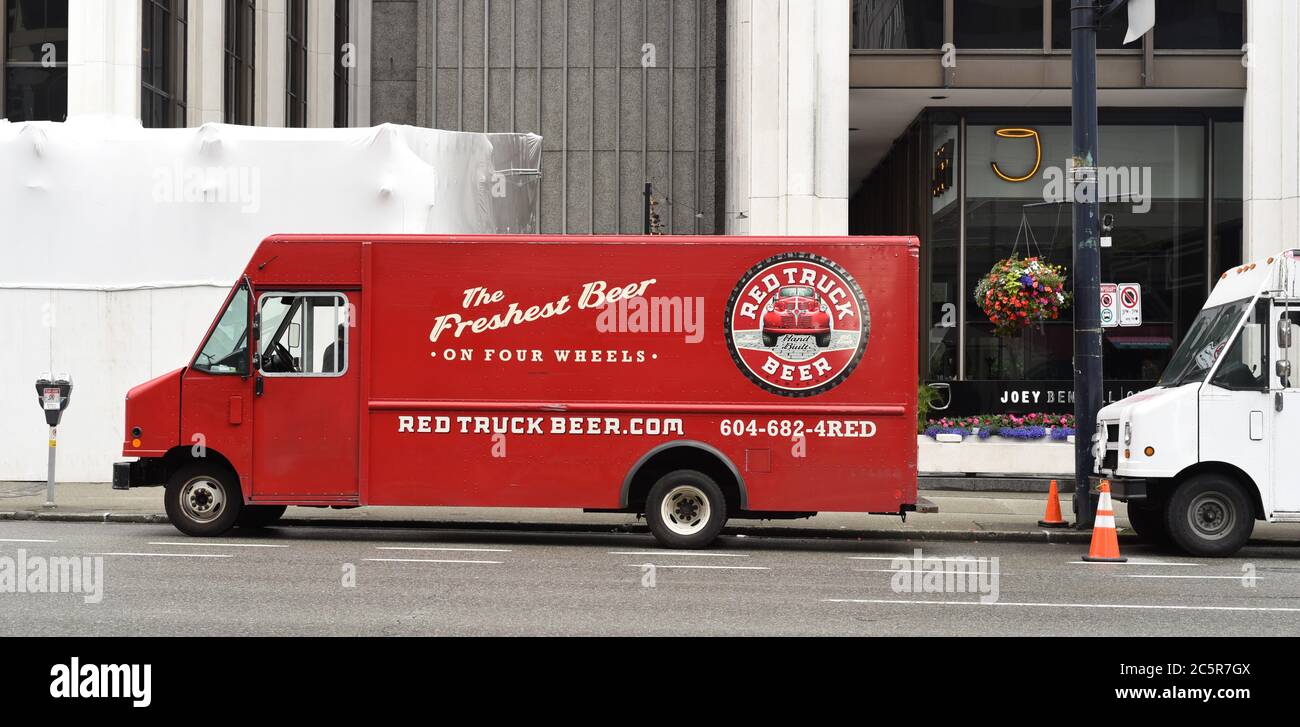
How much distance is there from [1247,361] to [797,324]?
4.38 m

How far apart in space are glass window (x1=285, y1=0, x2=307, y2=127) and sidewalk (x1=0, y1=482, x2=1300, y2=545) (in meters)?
19.4

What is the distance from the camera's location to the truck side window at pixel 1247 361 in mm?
12320

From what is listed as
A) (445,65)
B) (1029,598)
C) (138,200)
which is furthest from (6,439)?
(445,65)

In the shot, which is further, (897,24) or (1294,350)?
(897,24)

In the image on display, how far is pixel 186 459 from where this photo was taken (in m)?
12.8

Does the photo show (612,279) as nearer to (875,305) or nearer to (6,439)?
(875,305)

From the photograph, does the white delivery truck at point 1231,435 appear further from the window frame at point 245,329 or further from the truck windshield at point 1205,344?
the window frame at point 245,329

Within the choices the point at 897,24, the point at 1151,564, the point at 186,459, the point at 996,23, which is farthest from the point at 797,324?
the point at 996,23

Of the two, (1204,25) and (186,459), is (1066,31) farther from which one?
(186,459)

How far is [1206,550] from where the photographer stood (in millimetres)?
12344

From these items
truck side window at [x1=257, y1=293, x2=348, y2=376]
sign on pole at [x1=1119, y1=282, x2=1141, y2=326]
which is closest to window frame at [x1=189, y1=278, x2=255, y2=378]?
truck side window at [x1=257, y1=293, x2=348, y2=376]

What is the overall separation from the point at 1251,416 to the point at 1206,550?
1.36 metres

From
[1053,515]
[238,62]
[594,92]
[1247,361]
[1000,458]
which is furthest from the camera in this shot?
[594,92]

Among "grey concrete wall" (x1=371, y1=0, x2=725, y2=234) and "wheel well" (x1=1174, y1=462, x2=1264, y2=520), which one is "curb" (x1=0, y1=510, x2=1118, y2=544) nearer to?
"wheel well" (x1=1174, y1=462, x2=1264, y2=520)
